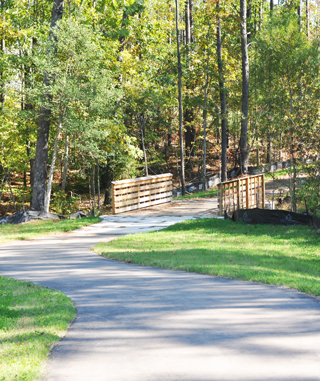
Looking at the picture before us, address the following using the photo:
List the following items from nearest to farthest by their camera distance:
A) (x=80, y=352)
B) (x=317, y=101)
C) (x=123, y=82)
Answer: (x=80, y=352), (x=317, y=101), (x=123, y=82)

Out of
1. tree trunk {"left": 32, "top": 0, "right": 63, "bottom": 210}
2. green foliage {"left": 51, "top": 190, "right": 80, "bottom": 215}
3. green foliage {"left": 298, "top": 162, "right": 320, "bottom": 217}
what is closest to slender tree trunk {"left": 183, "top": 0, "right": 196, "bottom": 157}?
green foliage {"left": 51, "top": 190, "right": 80, "bottom": 215}


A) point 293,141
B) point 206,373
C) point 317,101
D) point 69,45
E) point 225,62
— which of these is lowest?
point 206,373

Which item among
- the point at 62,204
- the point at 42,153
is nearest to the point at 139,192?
the point at 42,153

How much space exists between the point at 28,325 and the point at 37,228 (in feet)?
31.1

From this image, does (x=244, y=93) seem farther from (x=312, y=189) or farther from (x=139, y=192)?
(x=312, y=189)

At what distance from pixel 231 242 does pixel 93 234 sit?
432 centimetres

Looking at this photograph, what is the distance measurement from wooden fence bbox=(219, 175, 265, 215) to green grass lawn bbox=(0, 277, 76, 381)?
10.1 metres

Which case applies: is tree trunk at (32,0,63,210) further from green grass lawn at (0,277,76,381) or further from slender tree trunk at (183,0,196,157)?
slender tree trunk at (183,0,196,157)

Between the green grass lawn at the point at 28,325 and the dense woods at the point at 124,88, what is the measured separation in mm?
8342

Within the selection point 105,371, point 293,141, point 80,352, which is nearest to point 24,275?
point 80,352

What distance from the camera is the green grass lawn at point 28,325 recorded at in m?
3.66

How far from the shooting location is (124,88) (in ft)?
72.8

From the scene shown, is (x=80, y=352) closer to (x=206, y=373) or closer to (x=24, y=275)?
(x=206, y=373)

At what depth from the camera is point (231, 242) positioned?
431 inches
